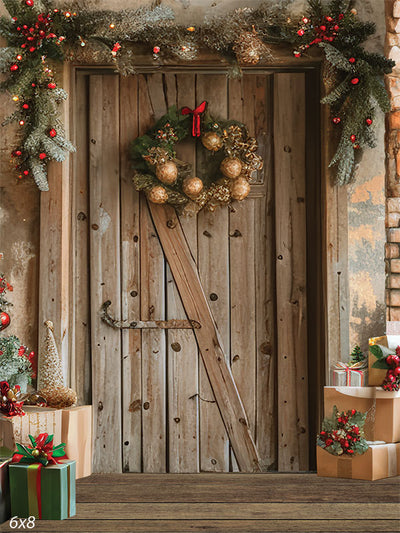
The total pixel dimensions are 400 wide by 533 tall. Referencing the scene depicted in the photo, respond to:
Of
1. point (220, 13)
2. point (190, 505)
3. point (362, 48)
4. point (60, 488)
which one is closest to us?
point (60, 488)

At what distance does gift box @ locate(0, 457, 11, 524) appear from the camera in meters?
1.76

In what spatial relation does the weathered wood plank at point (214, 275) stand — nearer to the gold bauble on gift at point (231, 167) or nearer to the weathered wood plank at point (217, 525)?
the gold bauble on gift at point (231, 167)

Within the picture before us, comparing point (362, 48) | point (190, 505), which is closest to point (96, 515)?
point (190, 505)

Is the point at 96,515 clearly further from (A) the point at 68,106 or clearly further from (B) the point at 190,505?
(A) the point at 68,106

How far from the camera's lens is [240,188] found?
3.23m

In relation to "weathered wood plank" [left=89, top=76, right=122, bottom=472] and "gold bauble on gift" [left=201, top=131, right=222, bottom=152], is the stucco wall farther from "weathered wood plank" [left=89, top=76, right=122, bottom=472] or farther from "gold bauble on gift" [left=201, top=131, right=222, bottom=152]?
"gold bauble on gift" [left=201, top=131, right=222, bottom=152]

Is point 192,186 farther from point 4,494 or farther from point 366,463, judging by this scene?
point 4,494

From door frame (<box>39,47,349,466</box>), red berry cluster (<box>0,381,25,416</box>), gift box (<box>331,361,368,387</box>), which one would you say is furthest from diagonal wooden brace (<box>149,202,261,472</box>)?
red berry cluster (<box>0,381,25,416</box>)

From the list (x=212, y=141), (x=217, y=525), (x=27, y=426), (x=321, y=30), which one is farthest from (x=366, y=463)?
(x=321, y=30)

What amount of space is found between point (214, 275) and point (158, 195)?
1.84 ft

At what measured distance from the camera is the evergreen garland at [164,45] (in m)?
2.97

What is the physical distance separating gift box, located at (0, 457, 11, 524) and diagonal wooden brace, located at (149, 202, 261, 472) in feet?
5.52

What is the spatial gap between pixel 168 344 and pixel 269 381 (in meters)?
0.61

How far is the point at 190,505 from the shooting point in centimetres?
189
